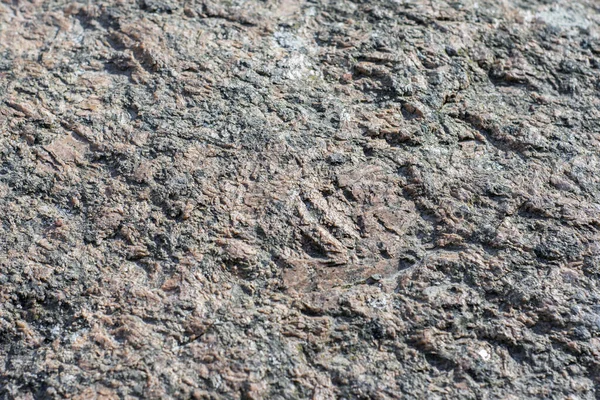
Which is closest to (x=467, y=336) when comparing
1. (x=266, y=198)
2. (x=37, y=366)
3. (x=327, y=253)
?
(x=327, y=253)

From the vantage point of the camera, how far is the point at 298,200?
1617 mm

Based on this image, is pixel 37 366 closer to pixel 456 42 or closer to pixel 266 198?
pixel 266 198

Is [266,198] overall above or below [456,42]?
below

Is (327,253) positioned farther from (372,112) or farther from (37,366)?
(37,366)

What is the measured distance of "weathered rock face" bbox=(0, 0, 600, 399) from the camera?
1396mm

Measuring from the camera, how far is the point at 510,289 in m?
1.50

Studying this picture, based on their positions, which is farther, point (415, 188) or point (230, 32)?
point (230, 32)

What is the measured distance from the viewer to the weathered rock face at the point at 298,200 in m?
1.40

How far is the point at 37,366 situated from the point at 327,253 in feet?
2.06

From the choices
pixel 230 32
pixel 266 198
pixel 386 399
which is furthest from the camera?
pixel 230 32

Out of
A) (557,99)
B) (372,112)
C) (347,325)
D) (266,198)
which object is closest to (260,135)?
(266,198)

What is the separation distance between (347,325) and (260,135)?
527 millimetres

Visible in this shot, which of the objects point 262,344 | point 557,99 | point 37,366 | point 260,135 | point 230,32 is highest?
point 557,99

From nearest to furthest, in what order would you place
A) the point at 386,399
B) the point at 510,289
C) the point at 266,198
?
1. the point at 386,399
2. the point at 510,289
3. the point at 266,198
